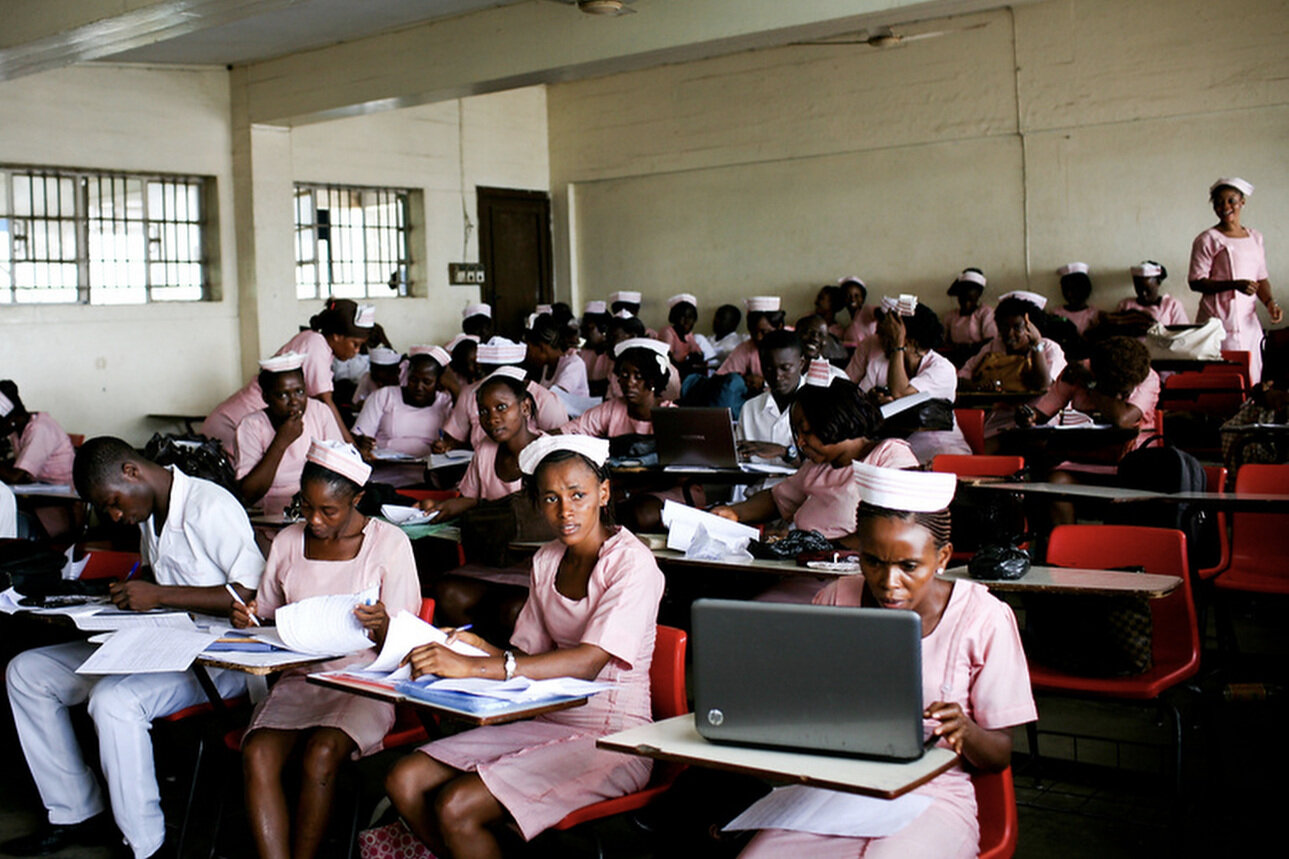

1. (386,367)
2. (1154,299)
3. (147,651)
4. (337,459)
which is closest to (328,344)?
(386,367)

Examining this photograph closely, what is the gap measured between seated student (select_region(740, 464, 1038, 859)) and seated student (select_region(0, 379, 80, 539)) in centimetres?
536

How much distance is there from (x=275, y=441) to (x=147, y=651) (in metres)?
2.41

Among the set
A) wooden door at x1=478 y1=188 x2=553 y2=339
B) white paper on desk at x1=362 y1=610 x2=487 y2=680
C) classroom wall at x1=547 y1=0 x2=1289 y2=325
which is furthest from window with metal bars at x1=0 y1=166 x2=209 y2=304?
white paper on desk at x1=362 y1=610 x2=487 y2=680

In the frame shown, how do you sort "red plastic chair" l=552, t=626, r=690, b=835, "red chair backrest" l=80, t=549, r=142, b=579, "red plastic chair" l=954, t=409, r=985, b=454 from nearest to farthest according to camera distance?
"red plastic chair" l=552, t=626, r=690, b=835
"red chair backrest" l=80, t=549, r=142, b=579
"red plastic chair" l=954, t=409, r=985, b=454

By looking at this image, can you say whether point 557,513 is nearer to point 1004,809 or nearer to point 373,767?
point 1004,809

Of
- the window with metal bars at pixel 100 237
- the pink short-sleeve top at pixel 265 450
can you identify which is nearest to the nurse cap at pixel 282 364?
the pink short-sleeve top at pixel 265 450

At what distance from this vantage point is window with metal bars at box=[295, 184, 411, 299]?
1277cm

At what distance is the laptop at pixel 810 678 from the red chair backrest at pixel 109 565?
2849 millimetres

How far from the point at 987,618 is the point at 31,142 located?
32.6 feet

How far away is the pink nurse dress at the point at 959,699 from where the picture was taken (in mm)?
2436

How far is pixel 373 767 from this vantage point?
4.61m

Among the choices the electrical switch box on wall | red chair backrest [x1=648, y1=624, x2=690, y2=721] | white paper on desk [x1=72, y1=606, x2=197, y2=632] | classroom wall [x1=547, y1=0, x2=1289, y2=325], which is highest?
classroom wall [x1=547, y1=0, x2=1289, y2=325]

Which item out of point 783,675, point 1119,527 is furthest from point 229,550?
point 1119,527

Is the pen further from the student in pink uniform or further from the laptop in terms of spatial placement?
the student in pink uniform
